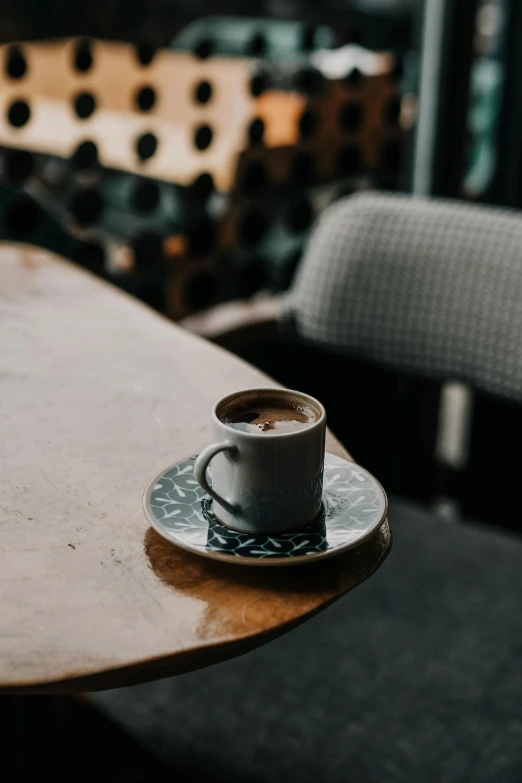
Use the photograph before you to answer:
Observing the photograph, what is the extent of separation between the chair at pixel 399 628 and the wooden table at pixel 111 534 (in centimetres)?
36

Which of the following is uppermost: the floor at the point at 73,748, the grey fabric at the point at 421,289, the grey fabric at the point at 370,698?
the grey fabric at the point at 421,289

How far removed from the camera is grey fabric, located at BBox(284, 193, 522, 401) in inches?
46.0

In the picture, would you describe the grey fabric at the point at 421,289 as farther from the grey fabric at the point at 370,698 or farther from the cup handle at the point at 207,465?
→ the cup handle at the point at 207,465

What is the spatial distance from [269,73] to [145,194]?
388mm

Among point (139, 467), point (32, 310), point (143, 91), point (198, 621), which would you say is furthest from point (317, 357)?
point (198, 621)

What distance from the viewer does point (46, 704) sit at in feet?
3.98

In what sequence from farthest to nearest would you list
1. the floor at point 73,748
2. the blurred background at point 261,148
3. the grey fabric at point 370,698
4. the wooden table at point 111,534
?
the blurred background at point 261,148
the floor at point 73,748
the grey fabric at point 370,698
the wooden table at point 111,534

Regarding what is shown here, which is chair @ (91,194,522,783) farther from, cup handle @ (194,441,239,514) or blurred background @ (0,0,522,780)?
cup handle @ (194,441,239,514)

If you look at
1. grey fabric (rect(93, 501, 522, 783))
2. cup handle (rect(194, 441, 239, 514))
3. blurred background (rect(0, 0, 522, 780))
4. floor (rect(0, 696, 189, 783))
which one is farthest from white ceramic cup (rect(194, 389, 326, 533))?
blurred background (rect(0, 0, 522, 780))

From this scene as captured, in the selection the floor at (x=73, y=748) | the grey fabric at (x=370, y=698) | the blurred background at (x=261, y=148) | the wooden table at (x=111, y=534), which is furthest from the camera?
the blurred background at (x=261, y=148)

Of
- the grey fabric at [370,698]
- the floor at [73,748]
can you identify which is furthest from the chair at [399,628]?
the floor at [73,748]

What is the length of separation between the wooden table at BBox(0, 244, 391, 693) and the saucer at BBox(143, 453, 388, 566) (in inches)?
0.6

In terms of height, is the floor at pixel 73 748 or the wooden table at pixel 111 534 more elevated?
the wooden table at pixel 111 534

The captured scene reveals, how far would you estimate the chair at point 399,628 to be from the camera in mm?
910
